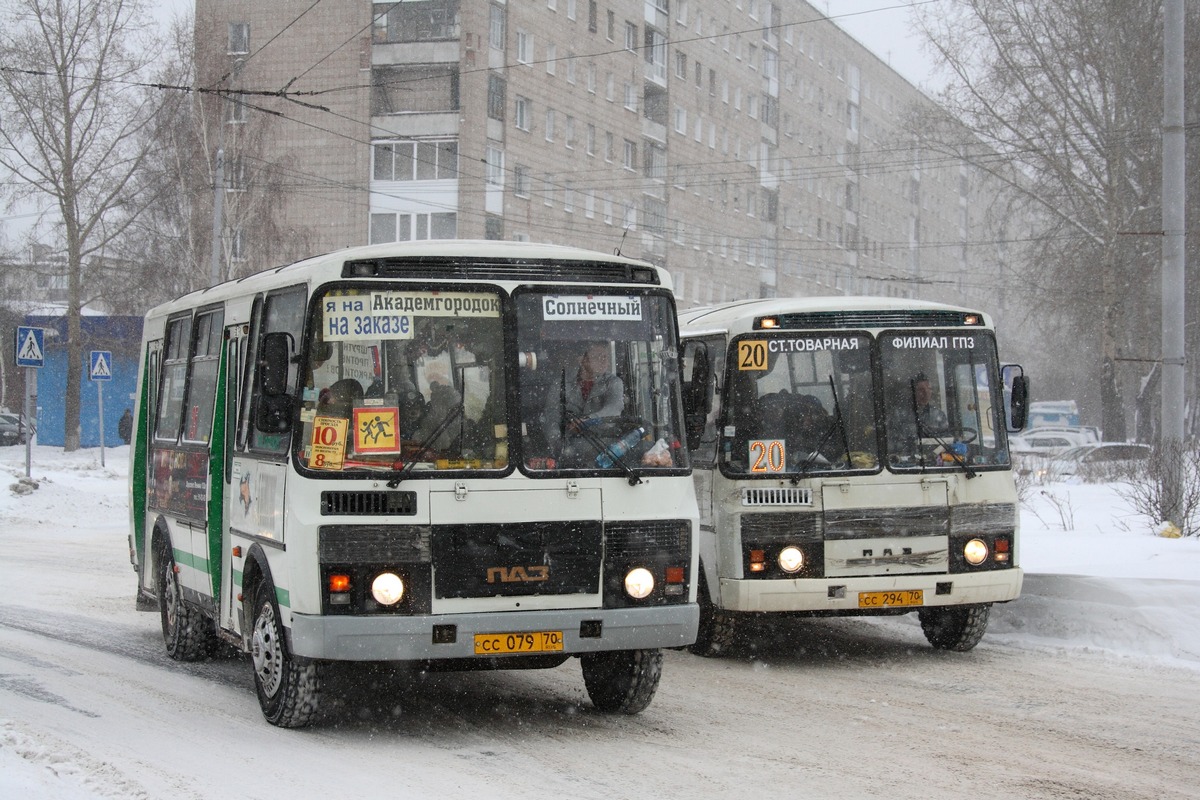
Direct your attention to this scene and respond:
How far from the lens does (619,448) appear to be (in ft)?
27.3

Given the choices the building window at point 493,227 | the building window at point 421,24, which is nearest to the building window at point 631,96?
the building window at point 493,227

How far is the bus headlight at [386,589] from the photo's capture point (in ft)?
25.8

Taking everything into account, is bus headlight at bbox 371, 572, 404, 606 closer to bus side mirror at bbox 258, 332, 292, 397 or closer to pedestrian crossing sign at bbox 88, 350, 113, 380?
bus side mirror at bbox 258, 332, 292, 397

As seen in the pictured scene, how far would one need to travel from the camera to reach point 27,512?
2678 cm

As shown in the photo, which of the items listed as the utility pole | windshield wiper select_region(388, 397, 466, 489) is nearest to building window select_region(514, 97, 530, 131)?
the utility pole

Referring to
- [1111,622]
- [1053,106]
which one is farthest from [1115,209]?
[1111,622]

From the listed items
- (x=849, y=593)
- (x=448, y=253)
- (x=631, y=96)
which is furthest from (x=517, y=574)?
(x=631, y=96)

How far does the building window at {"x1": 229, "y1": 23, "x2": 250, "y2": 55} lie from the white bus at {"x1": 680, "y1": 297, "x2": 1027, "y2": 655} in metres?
45.8

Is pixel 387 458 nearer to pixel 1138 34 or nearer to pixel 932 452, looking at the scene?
pixel 932 452

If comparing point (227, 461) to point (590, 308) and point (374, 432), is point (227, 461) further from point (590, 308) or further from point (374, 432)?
point (590, 308)

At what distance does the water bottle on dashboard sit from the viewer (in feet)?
27.1

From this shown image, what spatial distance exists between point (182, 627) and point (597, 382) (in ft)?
13.8

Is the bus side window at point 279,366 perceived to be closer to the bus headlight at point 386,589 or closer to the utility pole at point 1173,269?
the bus headlight at point 386,589

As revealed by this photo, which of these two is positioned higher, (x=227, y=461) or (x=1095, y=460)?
(x=227, y=461)
